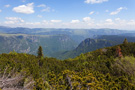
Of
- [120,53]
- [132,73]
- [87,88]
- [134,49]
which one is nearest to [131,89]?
[87,88]

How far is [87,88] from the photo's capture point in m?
16.7

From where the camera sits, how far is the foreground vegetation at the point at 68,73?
59.7 ft

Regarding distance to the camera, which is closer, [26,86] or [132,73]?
[26,86]

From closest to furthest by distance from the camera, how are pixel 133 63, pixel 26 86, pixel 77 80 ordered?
pixel 77 80 < pixel 26 86 < pixel 133 63

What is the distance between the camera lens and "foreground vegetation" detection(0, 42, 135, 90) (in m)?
18.2

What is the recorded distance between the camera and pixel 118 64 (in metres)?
68.2

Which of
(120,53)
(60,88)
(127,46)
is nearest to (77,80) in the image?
(60,88)

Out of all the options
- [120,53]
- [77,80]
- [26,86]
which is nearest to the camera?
[77,80]

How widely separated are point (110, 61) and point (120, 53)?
1639cm

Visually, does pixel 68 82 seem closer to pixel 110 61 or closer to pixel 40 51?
pixel 110 61

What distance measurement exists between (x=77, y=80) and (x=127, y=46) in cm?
9324

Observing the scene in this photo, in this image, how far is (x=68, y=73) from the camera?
65.5 feet

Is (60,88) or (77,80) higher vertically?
(77,80)

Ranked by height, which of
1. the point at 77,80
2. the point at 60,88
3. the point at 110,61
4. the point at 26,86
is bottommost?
the point at 110,61
